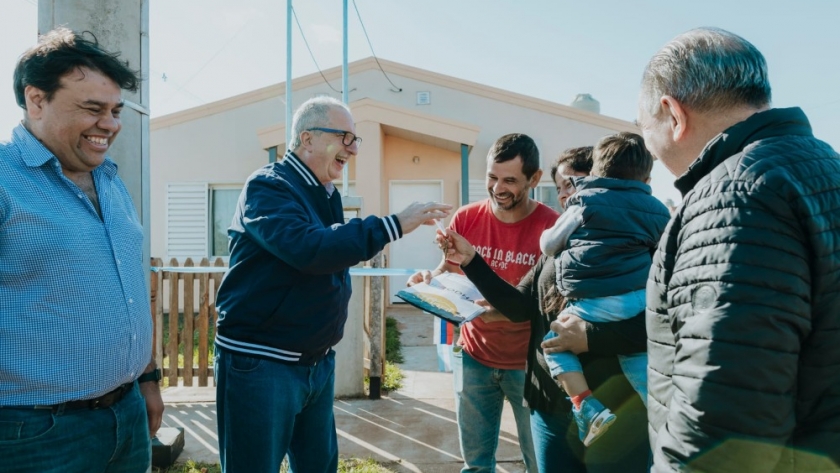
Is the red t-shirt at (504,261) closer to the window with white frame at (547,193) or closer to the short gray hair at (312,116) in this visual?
the short gray hair at (312,116)

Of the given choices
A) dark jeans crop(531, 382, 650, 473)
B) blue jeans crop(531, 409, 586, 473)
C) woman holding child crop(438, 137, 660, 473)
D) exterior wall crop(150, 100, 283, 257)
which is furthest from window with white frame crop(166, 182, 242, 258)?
dark jeans crop(531, 382, 650, 473)

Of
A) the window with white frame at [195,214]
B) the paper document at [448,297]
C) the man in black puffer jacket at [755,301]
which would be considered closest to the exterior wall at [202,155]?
the window with white frame at [195,214]

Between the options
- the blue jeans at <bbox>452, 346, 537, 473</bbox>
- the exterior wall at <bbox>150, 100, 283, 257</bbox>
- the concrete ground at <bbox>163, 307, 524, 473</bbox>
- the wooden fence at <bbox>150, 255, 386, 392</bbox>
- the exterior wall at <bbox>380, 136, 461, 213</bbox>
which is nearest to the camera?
the blue jeans at <bbox>452, 346, 537, 473</bbox>

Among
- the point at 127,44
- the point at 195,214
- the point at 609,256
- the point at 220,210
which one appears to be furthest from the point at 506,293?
A: the point at 195,214

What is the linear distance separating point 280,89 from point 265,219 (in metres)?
10.0

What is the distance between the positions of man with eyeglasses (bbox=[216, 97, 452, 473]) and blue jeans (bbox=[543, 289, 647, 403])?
799 millimetres

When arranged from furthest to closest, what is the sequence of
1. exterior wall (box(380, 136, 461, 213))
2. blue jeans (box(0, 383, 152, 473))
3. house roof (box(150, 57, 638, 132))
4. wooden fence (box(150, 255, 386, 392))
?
exterior wall (box(380, 136, 461, 213))
house roof (box(150, 57, 638, 132))
wooden fence (box(150, 255, 386, 392))
blue jeans (box(0, 383, 152, 473))

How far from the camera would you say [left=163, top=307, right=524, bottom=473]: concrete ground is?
13.3ft

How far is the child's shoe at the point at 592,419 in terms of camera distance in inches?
75.0

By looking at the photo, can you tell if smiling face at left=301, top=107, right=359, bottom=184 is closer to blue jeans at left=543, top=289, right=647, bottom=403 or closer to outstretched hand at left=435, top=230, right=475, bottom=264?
outstretched hand at left=435, top=230, right=475, bottom=264

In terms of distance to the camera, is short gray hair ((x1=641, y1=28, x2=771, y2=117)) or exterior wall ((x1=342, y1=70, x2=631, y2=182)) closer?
short gray hair ((x1=641, y1=28, x2=771, y2=117))

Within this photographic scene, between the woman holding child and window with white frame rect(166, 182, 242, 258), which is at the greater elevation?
window with white frame rect(166, 182, 242, 258)

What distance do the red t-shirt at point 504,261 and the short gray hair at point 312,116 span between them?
3.61 feet

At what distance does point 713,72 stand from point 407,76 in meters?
11.1
